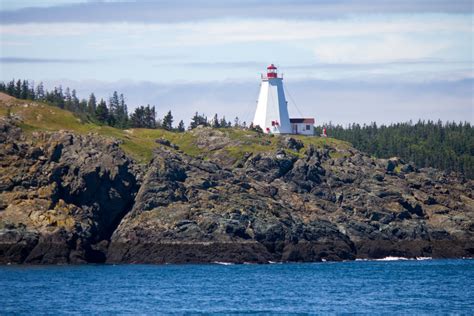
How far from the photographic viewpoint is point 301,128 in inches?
6501

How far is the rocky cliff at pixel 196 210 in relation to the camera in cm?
10788

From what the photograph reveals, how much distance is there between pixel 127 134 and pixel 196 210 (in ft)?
115

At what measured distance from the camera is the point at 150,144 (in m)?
134

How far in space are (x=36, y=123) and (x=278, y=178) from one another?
115ft

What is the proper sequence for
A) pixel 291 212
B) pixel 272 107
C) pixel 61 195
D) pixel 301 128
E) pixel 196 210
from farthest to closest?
pixel 301 128, pixel 272 107, pixel 291 212, pixel 196 210, pixel 61 195

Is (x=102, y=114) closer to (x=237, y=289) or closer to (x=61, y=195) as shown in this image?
(x=61, y=195)

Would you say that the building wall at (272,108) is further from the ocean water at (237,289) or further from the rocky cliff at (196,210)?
the ocean water at (237,289)

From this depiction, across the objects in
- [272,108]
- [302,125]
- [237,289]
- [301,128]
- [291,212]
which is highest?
[272,108]

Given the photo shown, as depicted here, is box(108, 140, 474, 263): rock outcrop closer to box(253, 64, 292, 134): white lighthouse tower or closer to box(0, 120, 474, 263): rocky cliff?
box(0, 120, 474, 263): rocky cliff

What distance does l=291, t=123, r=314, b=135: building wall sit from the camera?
164 meters

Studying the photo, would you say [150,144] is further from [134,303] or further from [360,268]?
[134,303]

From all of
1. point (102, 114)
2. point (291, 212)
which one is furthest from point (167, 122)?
point (291, 212)

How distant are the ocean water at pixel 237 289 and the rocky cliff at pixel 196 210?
4213mm

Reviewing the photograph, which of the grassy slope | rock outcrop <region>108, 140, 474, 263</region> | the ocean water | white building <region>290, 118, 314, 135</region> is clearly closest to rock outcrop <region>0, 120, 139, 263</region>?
rock outcrop <region>108, 140, 474, 263</region>
